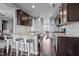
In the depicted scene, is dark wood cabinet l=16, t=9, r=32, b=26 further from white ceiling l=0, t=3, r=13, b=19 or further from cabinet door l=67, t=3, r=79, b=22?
cabinet door l=67, t=3, r=79, b=22

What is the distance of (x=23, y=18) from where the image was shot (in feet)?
5.12

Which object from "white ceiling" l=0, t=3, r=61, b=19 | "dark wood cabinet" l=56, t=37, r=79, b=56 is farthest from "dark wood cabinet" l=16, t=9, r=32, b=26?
"dark wood cabinet" l=56, t=37, r=79, b=56

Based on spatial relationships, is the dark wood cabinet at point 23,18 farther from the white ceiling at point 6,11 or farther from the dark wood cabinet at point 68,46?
the dark wood cabinet at point 68,46

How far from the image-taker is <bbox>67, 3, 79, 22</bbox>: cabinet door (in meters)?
1.50

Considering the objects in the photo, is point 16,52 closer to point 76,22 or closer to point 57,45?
point 57,45

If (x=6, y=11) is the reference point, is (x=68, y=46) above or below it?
below

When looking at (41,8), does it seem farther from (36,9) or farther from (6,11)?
(6,11)

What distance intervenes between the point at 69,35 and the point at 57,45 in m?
0.22

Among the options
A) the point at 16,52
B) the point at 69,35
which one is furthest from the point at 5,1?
the point at 69,35

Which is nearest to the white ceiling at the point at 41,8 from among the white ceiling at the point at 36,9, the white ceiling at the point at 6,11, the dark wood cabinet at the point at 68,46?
the white ceiling at the point at 36,9

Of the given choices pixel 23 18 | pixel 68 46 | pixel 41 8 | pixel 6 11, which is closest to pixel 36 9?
pixel 41 8

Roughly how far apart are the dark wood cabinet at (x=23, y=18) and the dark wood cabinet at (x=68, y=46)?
50 centimetres

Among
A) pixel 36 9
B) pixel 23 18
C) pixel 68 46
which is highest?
pixel 36 9

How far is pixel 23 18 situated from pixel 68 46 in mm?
753
